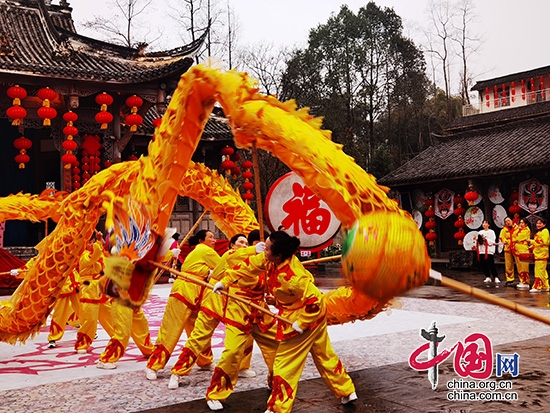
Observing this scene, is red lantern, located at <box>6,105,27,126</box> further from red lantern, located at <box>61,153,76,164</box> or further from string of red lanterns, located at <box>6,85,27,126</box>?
red lantern, located at <box>61,153,76,164</box>

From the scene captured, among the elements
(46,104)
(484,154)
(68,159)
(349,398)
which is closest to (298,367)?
(349,398)

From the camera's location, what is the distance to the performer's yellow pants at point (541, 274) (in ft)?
39.0

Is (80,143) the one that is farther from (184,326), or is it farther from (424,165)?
(424,165)

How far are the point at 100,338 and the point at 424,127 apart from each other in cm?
2822

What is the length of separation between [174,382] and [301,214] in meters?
1.97

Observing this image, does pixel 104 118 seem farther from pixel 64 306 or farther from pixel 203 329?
pixel 203 329

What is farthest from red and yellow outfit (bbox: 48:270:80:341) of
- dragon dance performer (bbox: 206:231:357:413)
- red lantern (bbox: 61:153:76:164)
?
red lantern (bbox: 61:153:76:164)

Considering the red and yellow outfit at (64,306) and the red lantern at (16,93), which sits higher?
the red lantern at (16,93)

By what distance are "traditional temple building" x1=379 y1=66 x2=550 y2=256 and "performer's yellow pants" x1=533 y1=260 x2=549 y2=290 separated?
4573 millimetres

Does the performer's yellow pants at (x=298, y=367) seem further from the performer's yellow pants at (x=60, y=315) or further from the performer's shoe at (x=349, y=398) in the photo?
the performer's yellow pants at (x=60, y=315)

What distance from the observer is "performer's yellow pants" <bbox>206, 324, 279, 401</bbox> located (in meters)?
4.24

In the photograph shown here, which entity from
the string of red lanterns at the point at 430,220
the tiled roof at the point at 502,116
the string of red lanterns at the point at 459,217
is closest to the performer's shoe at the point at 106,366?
the string of red lanterns at the point at 459,217

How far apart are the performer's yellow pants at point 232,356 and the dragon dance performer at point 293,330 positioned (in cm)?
9

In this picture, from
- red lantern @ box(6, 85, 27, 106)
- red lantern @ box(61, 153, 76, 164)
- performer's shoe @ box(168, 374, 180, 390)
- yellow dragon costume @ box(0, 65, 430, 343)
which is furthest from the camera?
red lantern @ box(61, 153, 76, 164)
